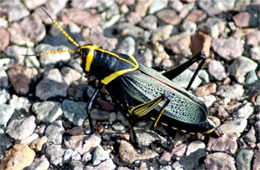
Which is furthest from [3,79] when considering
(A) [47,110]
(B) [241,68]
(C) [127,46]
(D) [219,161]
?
(B) [241,68]

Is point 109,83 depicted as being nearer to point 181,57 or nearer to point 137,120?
point 137,120

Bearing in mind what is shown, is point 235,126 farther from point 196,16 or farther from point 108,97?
point 196,16

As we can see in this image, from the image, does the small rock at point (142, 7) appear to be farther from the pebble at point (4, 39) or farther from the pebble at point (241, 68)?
the pebble at point (4, 39)

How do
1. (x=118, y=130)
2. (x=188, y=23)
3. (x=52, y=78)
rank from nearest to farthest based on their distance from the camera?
1. (x=118, y=130)
2. (x=52, y=78)
3. (x=188, y=23)

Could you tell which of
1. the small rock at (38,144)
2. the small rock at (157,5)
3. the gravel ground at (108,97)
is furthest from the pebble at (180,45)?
the small rock at (38,144)

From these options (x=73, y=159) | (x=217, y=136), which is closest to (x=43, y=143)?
(x=73, y=159)
